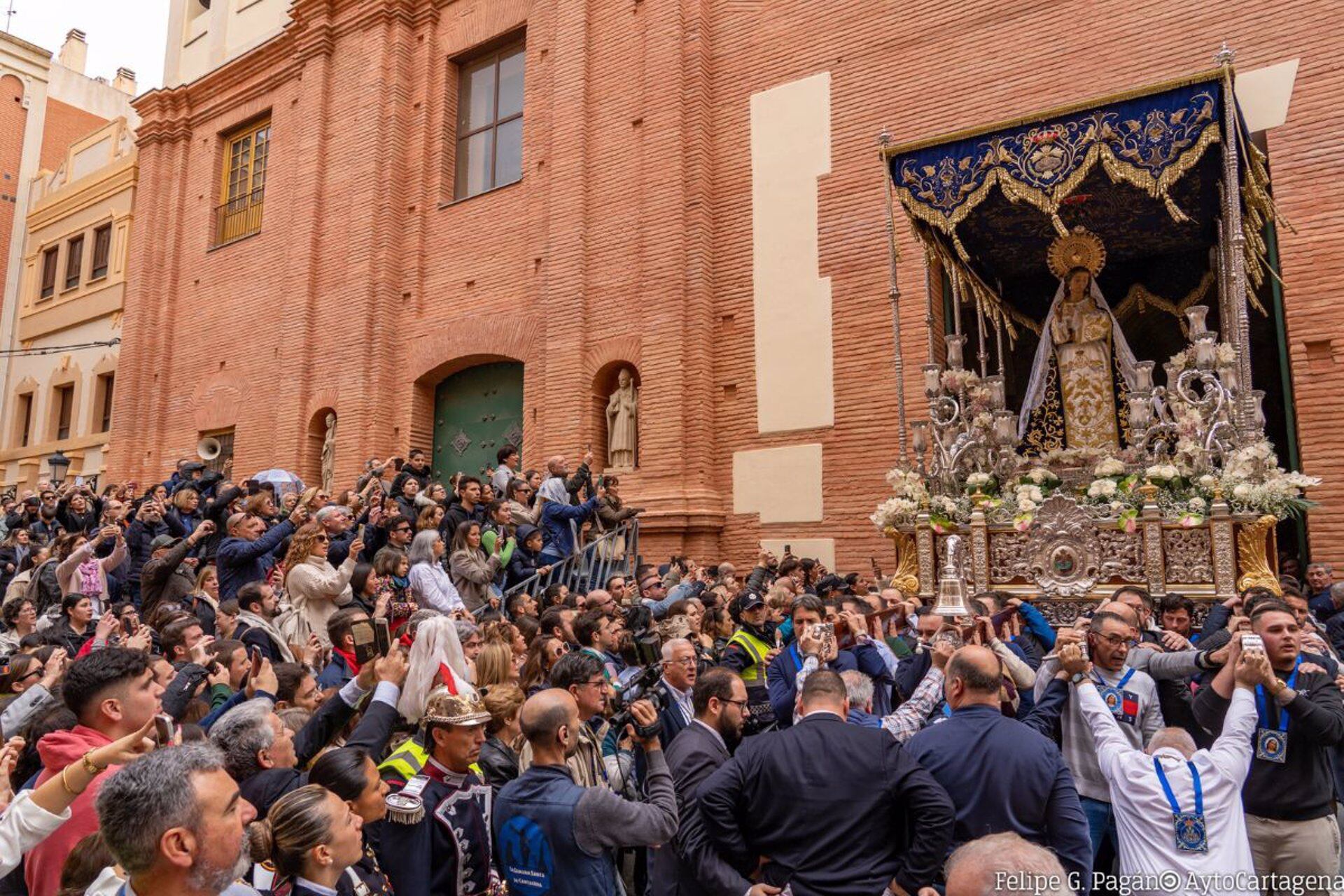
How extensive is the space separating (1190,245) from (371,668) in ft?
35.5

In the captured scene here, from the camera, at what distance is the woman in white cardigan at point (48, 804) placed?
8.67 feet

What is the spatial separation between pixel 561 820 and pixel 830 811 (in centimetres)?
91

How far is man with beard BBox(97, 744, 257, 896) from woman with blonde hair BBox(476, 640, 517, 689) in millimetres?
2157

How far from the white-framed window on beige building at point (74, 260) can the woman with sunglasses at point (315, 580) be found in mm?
21215

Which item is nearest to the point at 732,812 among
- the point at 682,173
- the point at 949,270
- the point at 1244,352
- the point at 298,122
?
the point at 1244,352

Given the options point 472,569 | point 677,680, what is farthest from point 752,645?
point 472,569

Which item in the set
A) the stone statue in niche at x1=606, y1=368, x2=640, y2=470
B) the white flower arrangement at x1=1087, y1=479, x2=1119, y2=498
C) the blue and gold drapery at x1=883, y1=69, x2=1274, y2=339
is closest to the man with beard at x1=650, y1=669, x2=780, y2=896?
the white flower arrangement at x1=1087, y1=479, x2=1119, y2=498

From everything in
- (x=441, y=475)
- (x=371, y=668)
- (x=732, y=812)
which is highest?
(x=441, y=475)

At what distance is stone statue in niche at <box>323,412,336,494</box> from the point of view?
16688 millimetres

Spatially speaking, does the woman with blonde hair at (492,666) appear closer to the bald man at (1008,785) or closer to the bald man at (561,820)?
the bald man at (561,820)

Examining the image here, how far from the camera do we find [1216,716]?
13.3 ft

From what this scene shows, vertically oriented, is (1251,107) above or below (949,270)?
above

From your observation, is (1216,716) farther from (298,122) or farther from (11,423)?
(11,423)

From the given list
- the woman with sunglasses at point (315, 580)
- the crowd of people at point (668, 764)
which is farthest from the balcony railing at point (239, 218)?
the crowd of people at point (668, 764)
